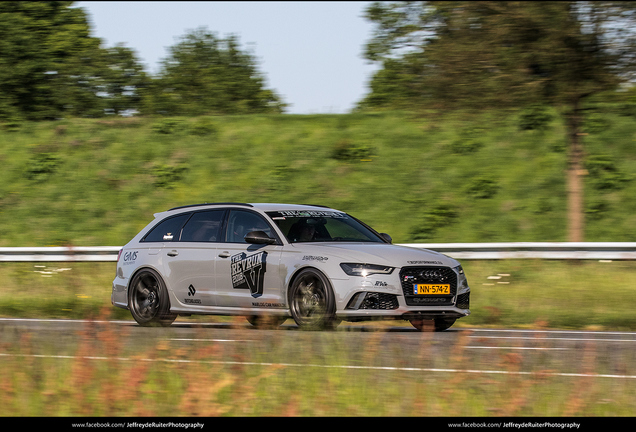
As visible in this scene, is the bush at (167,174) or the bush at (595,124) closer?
the bush at (595,124)

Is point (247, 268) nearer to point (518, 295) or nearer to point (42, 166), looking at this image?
point (518, 295)

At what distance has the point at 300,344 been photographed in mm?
8844

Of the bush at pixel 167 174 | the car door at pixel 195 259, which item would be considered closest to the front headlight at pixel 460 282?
the car door at pixel 195 259

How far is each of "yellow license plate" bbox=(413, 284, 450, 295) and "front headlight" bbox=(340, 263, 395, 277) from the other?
404 mm

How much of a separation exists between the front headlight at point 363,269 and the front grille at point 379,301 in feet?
0.87

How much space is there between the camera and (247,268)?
1152 cm

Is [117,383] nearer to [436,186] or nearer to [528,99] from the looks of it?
[528,99]

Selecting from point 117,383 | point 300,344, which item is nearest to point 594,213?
point 300,344

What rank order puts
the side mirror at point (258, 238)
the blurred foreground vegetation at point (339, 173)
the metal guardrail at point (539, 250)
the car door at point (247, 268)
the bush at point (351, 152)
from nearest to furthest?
the car door at point (247, 268) → the side mirror at point (258, 238) → the metal guardrail at point (539, 250) → the blurred foreground vegetation at point (339, 173) → the bush at point (351, 152)

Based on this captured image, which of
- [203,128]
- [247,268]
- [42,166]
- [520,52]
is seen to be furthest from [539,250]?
[42,166]

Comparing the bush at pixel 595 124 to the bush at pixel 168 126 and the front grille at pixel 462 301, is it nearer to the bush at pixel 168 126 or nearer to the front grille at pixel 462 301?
the bush at pixel 168 126

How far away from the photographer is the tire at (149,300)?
1247 cm

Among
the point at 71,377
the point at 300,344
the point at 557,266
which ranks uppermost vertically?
the point at 71,377
